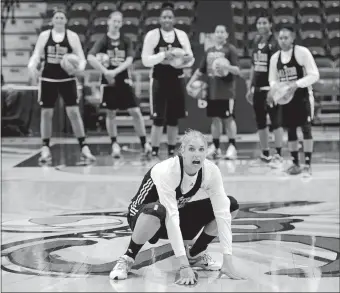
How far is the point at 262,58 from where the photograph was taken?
698 centimetres

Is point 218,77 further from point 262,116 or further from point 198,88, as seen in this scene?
point 262,116

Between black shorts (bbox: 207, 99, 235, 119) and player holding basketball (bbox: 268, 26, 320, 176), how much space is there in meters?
0.83

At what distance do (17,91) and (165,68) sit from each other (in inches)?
133

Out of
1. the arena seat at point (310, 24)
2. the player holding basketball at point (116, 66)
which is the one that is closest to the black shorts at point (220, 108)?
the player holding basketball at point (116, 66)

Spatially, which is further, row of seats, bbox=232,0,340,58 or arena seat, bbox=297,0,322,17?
arena seat, bbox=297,0,322,17

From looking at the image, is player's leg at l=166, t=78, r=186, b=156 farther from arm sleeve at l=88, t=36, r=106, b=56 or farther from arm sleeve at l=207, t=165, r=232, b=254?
arm sleeve at l=207, t=165, r=232, b=254

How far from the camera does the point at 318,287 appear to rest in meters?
3.46

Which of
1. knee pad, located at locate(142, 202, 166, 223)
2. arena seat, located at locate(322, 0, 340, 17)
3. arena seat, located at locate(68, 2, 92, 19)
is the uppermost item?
arena seat, located at locate(322, 0, 340, 17)

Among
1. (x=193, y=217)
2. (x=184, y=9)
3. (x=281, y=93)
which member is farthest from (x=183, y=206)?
(x=184, y=9)

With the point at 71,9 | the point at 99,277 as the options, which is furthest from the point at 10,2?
the point at 99,277

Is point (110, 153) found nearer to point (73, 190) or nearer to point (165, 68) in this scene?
point (165, 68)

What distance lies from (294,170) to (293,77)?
33.5 inches

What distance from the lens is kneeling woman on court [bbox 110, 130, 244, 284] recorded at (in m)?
3.50

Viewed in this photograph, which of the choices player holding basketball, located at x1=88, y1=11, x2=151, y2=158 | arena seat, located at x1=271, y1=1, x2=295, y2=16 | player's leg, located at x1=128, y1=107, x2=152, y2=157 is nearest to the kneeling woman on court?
player holding basketball, located at x1=88, y1=11, x2=151, y2=158
